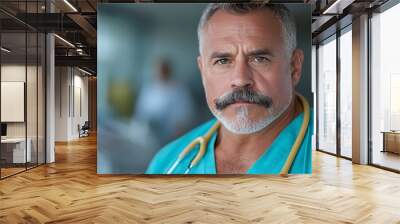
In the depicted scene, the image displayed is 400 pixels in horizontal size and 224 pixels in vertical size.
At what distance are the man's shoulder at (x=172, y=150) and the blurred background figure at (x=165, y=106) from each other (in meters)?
0.10

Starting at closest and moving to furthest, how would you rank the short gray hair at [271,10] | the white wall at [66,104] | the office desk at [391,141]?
1. the short gray hair at [271,10]
2. the office desk at [391,141]
3. the white wall at [66,104]

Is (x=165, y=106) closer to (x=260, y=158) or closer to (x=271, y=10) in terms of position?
(x=260, y=158)

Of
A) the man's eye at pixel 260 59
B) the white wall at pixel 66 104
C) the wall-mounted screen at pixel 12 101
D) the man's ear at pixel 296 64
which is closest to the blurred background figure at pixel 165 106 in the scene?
the man's eye at pixel 260 59

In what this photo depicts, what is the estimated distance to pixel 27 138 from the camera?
25.2ft

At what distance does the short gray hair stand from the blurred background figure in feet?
2.95

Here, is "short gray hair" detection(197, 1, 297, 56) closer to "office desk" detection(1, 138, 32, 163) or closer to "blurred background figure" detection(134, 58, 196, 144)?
"blurred background figure" detection(134, 58, 196, 144)

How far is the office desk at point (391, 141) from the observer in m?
7.43

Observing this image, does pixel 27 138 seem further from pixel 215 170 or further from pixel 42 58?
pixel 215 170

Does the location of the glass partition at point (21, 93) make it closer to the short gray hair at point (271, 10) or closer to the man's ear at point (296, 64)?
the short gray hair at point (271, 10)

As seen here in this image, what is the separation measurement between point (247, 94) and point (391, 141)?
3.36 metres

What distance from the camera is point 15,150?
23.6 feet

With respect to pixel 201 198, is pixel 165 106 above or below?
above

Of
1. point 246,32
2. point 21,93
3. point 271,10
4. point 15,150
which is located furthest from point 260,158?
point 21,93

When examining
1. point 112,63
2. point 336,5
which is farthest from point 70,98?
point 336,5
